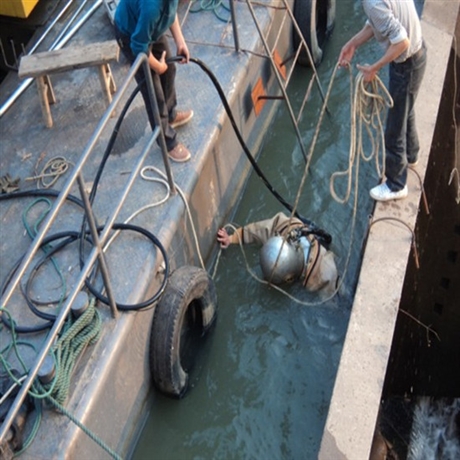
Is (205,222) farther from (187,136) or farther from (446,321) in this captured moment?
(446,321)

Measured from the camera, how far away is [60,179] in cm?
611

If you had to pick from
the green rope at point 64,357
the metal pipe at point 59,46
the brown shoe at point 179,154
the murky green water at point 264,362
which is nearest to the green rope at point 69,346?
the green rope at point 64,357

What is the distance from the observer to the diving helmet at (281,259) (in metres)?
6.32

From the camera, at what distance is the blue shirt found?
5.14 metres

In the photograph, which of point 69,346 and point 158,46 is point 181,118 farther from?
point 69,346

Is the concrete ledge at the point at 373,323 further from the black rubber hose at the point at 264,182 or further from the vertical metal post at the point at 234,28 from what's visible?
the vertical metal post at the point at 234,28

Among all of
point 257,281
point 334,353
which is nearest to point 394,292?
point 334,353

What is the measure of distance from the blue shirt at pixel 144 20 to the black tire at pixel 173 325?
5.53 ft

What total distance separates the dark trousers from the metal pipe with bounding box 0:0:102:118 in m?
1.32

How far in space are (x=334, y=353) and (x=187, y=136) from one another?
217cm

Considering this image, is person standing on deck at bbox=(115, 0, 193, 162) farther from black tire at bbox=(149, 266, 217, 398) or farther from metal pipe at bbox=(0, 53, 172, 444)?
black tire at bbox=(149, 266, 217, 398)

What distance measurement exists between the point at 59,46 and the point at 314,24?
2894 millimetres

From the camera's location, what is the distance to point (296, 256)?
20.9 feet

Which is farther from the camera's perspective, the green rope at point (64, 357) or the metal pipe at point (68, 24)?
the metal pipe at point (68, 24)
